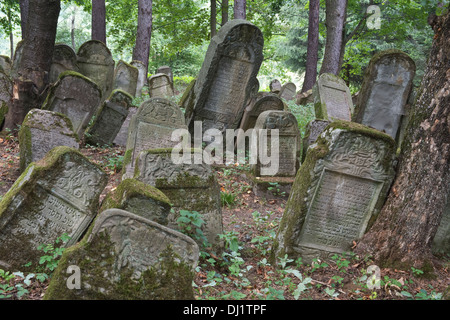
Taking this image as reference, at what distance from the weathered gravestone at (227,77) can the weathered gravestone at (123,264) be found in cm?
618

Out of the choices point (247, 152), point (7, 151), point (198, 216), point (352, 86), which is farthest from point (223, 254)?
point (352, 86)

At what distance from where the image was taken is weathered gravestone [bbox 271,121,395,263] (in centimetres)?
476

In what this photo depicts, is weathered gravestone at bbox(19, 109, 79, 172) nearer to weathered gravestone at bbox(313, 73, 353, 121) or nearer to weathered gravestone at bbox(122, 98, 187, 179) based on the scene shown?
weathered gravestone at bbox(122, 98, 187, 179)

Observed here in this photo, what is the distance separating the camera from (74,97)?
852 cm

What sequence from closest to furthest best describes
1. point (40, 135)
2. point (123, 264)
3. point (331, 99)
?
1. point (123, 264)
2. point (40, 135)
3. point (331, 99)

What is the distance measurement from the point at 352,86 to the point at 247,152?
18656 millimetres

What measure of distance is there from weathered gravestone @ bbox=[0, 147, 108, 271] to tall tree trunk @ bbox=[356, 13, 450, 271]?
3.14 m

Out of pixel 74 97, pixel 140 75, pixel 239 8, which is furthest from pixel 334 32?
pixel 74 97

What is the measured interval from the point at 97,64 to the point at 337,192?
10.3 metres

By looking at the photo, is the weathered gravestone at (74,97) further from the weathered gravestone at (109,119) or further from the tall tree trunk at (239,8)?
the tall tree trunk at (239,8)

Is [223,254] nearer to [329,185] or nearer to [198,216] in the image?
[198,216]

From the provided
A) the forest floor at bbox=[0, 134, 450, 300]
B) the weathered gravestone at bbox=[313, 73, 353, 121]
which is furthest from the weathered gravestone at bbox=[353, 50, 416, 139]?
the forest floor at bbox=[0, 134, 450, 300]

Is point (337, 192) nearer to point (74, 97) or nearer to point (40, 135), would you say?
point (40, 135)
